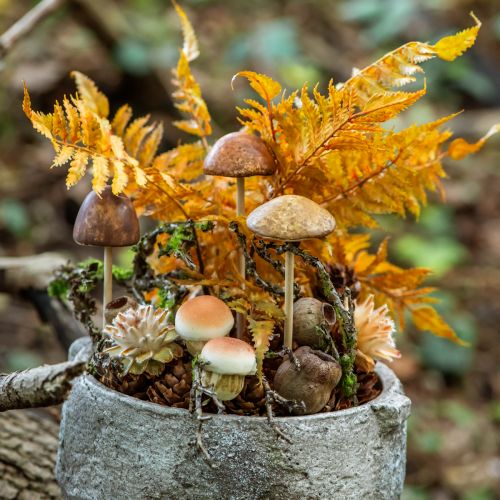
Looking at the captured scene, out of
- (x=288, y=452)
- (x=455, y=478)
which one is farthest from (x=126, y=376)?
(x=455, y=478)

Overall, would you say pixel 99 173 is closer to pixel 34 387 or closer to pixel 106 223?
pixel 106 223

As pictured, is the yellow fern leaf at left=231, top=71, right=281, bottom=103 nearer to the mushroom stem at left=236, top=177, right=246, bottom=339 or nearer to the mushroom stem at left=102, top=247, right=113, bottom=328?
the mushroom stem at left=236, top=177, right=246, bottom=339

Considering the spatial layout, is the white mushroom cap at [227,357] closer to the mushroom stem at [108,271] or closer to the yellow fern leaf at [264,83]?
the mushroom stem at [108,271]

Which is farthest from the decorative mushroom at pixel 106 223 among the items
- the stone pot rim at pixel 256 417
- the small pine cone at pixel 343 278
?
the small pine cone at pixel 343 278

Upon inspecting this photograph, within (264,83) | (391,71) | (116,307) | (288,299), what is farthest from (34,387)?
(391,71)

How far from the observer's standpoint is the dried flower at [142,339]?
37.9 inches

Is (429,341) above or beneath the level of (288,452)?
beneath

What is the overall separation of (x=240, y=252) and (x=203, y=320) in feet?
0.62

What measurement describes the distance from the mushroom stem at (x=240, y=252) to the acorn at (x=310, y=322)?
0.08 meters

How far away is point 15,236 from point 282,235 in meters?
2.83

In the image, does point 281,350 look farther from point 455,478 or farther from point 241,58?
point 241,58

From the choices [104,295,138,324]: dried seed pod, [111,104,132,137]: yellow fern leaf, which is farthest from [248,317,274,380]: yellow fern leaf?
[111,104,132,137]: yellow fern leaf

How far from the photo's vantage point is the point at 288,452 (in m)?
0.89

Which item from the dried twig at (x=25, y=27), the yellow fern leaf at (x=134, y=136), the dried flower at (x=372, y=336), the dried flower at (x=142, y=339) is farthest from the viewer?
the dried twig at (x=25, y=27)
